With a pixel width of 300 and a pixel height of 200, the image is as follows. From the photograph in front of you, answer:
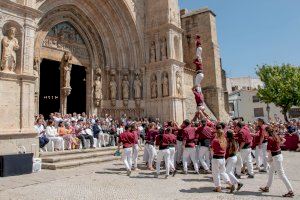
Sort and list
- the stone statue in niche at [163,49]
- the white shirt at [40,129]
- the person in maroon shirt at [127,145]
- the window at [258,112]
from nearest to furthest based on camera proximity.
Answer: the person in maroon shirt at [127,145] → the white shirt at [40,129] → the stone statue in niche at [163,49] → the window at [258,112]

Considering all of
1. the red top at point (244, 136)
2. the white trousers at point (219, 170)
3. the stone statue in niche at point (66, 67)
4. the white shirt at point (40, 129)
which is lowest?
the white trousers at point (219, 170)

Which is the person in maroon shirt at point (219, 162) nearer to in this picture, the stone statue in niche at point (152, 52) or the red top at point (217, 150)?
the red top at point (217, 150)

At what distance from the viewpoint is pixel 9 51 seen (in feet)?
30.7

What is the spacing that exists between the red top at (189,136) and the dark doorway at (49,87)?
8580 millimetres

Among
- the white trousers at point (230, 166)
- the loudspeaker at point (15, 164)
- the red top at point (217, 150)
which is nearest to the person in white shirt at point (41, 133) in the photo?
the loudspeaker at point (15, 164)

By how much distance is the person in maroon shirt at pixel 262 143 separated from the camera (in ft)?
28.4

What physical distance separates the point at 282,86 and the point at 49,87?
24078 mm

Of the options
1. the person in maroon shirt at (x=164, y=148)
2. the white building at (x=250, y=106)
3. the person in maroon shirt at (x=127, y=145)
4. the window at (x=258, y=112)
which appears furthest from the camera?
the window at (x=258, y=112)

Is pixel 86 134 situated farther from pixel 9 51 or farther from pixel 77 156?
pixel 9 51

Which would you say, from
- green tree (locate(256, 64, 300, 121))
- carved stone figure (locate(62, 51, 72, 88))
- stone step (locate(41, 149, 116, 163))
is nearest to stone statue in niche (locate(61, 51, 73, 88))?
carved stone figure (locate(62, 51, 72, 88))

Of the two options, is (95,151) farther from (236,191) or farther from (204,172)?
(236,191)

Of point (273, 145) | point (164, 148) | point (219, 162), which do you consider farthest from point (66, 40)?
point (273, 145)

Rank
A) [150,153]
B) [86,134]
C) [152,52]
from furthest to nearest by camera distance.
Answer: [152,52]
[86,134]
[150,153]

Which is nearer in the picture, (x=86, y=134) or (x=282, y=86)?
(x=86, y=134)
